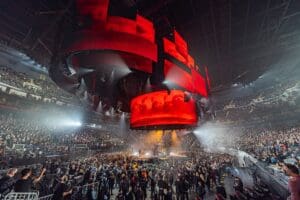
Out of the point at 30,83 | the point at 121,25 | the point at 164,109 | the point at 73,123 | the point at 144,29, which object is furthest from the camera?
the point at 73,123

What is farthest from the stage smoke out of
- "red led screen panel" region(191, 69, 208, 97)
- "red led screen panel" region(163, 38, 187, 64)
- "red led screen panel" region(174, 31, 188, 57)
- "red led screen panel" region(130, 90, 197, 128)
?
"red led screen panel" region(163, 38, 187, 64)

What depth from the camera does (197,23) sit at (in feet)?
21.6

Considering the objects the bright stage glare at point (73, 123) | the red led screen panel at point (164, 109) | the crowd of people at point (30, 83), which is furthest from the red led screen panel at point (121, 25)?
the bright stage glare at point (73, 123)

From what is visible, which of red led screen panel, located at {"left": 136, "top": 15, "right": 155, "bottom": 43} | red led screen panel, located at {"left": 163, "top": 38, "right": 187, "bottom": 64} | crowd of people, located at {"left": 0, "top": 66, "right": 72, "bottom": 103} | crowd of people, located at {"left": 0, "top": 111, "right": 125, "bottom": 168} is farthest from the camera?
crowd of people, located at {"left": 0, "top": 66, "right": 72, "bottom": 103}

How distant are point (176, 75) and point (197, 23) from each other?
264 cm

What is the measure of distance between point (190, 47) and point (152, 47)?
3.98m

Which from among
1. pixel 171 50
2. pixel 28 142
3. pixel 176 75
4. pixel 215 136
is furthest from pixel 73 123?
pixel 215 136

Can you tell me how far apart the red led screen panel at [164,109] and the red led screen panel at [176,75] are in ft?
5.53

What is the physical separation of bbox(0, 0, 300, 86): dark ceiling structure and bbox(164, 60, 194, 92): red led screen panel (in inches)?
54.4

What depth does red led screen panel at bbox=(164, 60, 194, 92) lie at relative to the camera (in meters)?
5.27

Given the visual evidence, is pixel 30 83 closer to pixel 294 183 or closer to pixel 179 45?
pixel 179 45

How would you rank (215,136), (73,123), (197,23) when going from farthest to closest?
1. (215,136)
2. (73,123)
3. (197,23)

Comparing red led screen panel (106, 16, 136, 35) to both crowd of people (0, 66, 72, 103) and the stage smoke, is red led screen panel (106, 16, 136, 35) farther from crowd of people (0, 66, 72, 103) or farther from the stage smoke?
the stage smoke

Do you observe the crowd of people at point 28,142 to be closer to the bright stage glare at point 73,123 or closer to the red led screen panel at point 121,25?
the bright stage glare at point 73,123
